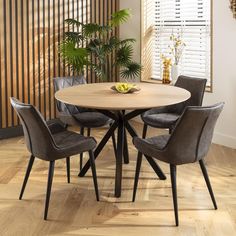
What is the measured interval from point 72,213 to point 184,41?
3.33 metres

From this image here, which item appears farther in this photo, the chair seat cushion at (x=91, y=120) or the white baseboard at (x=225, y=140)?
the white baseboard at (x=225, y=140)

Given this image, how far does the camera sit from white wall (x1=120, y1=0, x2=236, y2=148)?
5125 millimetres

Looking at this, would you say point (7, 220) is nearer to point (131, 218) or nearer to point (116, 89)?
point (131, 218)

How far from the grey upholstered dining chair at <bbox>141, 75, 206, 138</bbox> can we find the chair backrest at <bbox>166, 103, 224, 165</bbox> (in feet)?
3.68

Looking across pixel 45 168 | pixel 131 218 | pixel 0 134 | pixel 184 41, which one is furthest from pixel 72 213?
pixel 184 41

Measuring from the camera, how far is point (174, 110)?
15.9 ft

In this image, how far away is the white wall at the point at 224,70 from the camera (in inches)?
202

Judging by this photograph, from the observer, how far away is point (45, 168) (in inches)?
180

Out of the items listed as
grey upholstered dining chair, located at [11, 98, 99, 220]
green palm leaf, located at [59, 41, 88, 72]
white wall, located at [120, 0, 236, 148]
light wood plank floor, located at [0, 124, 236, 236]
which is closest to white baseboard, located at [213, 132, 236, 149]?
white wall, located at [120, 0, 236, 148]

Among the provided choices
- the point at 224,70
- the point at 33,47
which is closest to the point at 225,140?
the point at 224,70

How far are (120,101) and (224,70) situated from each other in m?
2.03

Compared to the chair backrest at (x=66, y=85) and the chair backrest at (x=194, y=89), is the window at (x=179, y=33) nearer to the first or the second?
the chair backrest at (x=194, y=89)

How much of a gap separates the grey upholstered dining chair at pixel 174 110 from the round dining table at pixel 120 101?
1.05ft

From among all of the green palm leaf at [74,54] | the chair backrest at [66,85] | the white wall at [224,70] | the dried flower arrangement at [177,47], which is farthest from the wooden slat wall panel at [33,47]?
the white wall at [224,70]
